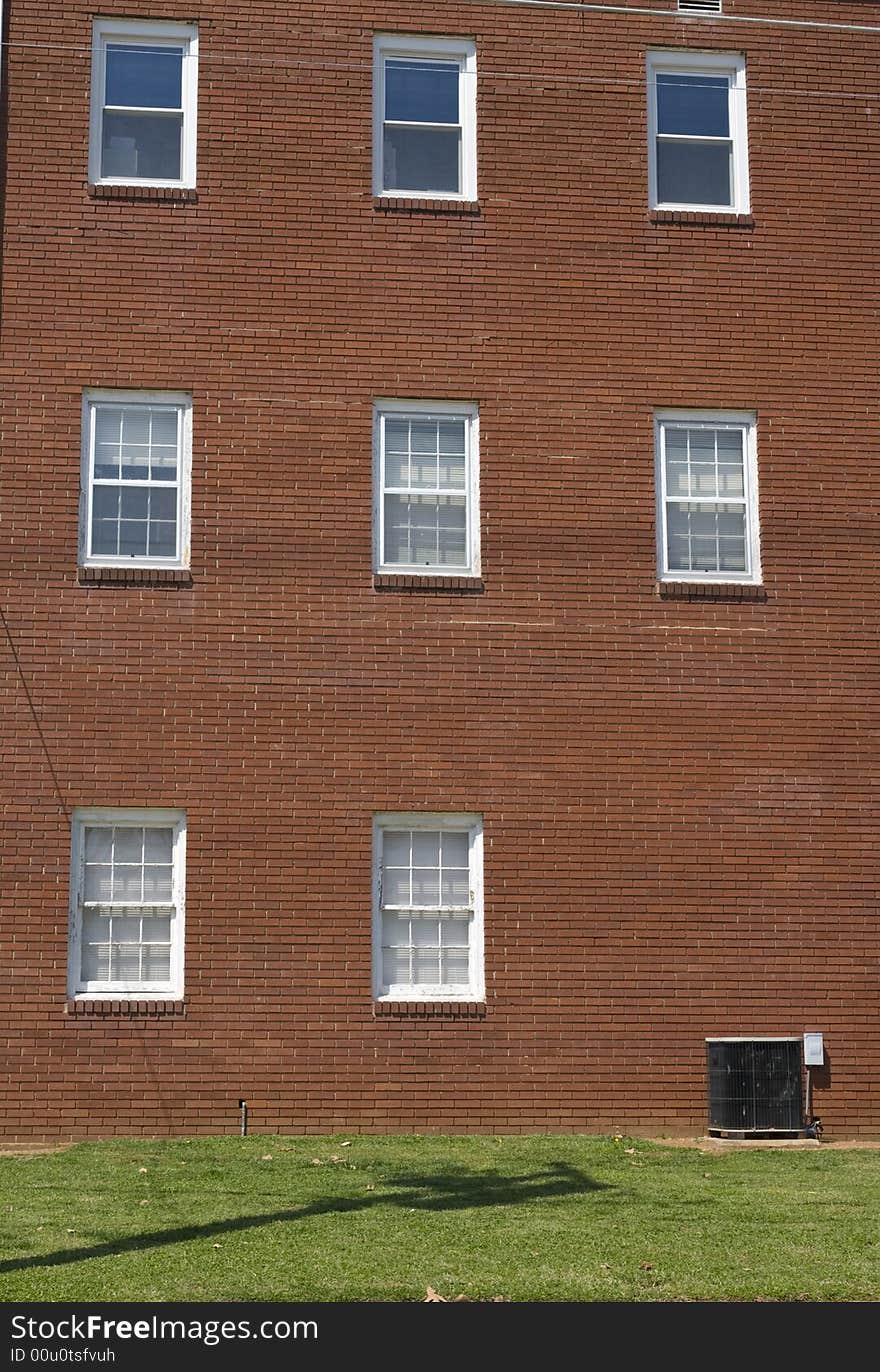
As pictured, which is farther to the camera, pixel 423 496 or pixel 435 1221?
pixel 423 496

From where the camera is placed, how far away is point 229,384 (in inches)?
659

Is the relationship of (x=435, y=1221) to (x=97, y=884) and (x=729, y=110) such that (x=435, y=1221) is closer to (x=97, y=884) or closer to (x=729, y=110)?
(x=97, y=884)

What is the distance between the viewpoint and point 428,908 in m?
16.3

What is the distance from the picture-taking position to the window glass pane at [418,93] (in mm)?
17547

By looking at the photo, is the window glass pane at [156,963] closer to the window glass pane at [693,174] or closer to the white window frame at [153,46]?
the white window frame at [153,46]

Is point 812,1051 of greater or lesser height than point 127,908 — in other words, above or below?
below

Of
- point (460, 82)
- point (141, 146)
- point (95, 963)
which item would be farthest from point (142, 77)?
point (95, 963)

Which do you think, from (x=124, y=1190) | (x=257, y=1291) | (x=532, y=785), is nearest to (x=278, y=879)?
(x=532, y=785)

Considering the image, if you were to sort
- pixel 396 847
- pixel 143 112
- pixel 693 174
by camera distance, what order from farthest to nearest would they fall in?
1. pixel 693 174
2. pixel 143 112
3. pixel 396 847

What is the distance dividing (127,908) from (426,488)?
477cm

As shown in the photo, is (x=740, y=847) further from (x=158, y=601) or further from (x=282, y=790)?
(x=158, y=601)

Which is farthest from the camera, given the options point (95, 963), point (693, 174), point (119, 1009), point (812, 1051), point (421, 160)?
point (693, 174)

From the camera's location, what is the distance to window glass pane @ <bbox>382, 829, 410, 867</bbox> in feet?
53.9

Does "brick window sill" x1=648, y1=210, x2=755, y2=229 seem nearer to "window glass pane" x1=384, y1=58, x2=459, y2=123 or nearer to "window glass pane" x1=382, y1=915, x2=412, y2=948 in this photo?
"window glass pane" x1=384, y1=58, x2=459, y2=123
